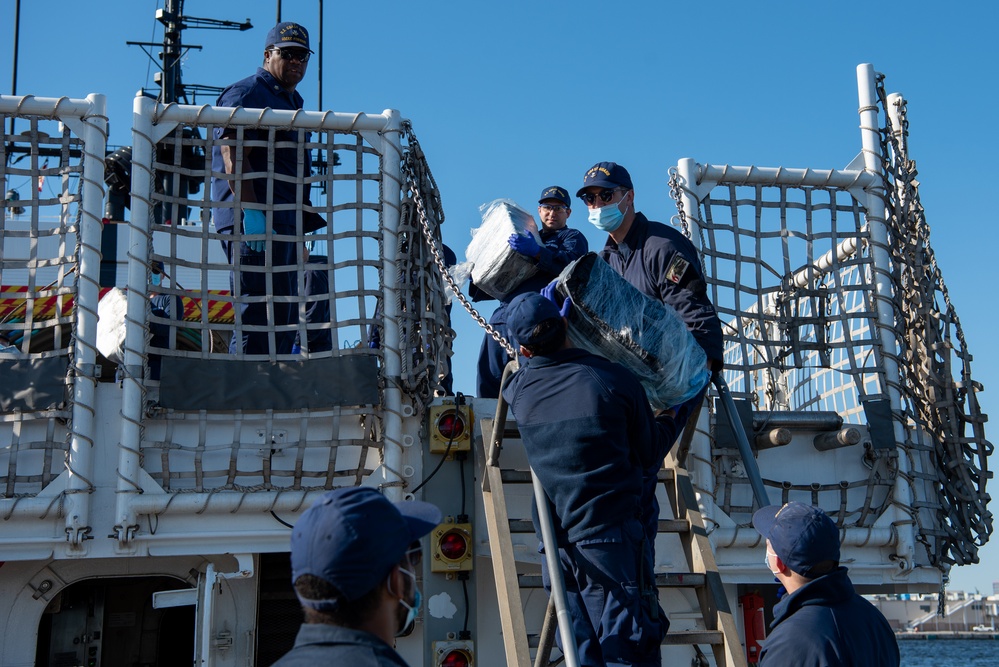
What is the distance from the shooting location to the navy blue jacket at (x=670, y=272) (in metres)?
5.26

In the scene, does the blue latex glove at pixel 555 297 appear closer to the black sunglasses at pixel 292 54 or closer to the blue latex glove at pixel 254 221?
the blue latex glove at pixel 254 221

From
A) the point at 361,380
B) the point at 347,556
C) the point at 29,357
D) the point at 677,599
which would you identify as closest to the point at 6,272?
the point at 29,357

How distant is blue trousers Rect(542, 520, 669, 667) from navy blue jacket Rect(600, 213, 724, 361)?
1304 mm

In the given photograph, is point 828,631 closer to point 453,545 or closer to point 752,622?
point 453,545

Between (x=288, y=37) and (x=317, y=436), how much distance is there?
2.63 meters

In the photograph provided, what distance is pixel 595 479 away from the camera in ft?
13.8

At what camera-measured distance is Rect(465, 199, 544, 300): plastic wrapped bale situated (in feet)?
20.4

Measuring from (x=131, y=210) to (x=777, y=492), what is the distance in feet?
13.4

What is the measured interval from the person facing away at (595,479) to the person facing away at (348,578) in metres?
1.96

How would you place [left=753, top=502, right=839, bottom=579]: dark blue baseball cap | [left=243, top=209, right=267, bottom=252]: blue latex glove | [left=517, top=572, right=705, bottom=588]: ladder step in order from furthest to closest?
[left=243, top=209, right=267, bottom=252]: blue latex glove, [left=517, top=572, right=705, bottom=588]: ladder step, [left=753, top=502, right=839, bottom=579]: dark blue baseball cap

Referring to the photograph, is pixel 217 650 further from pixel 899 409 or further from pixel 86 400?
pixel 899 409

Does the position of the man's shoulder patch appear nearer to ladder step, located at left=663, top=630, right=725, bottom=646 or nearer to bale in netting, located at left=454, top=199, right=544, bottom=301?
bale in netting, located at left=454, top=199, right=544, bottom=301

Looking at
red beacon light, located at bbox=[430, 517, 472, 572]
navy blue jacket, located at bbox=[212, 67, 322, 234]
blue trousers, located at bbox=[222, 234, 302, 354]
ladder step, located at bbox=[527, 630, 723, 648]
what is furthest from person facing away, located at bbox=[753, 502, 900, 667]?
navy blue jacket, located at bbox=[212, 67, 322, 234]

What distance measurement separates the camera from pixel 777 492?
21.4ft
